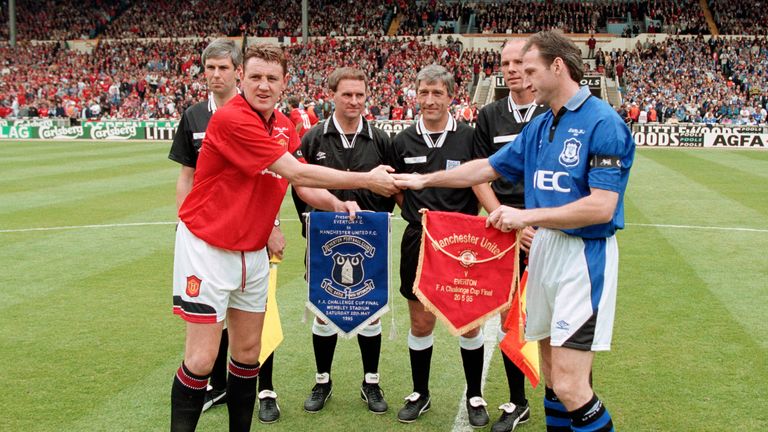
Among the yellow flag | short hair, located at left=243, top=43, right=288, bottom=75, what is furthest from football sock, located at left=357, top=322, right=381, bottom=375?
short hair, located at left=243, top=43, right=288, bottom=75

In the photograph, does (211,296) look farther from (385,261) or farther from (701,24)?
(701,24)

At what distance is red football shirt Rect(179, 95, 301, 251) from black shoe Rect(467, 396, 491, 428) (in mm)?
1941

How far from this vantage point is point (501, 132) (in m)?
5.20

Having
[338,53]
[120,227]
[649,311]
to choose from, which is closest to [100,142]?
[338,53]

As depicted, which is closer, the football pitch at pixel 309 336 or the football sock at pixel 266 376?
the football pitch at pixel 309 336

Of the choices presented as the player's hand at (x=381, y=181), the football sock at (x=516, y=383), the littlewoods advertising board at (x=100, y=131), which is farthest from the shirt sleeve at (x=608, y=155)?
the littlewoods advertising board at (x=100, y=131)

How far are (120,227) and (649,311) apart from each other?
835 cm

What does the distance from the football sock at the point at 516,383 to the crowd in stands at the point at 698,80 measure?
97.6ft

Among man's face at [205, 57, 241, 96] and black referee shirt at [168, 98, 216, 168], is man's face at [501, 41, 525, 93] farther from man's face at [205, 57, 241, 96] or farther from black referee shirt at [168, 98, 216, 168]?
black referee shirt at [168, 98, 216, 168]

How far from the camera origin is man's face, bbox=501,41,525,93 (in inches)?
200

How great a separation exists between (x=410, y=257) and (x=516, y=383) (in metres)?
1.16

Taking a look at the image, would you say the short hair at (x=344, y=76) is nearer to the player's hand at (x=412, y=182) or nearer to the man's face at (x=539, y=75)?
the player's hand at (x=412, y=182)

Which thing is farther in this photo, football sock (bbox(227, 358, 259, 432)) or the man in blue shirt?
football sock (bbox(227, 358, 259, 432))

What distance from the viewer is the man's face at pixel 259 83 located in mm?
4266
